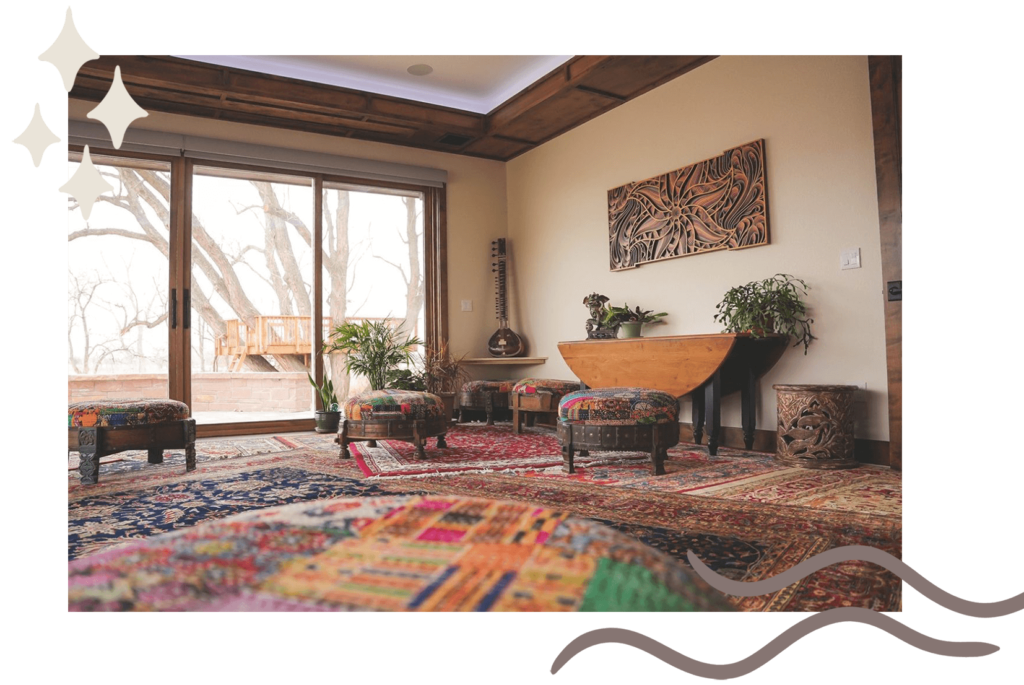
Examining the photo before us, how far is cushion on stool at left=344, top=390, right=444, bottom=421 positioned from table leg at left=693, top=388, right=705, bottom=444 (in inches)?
60.9

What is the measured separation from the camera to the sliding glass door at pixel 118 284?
206 inches

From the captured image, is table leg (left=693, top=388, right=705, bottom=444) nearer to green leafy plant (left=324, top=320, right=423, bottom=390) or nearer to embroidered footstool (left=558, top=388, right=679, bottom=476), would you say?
embroidered footstool (left=558, top=388, right=679, bottom=476)

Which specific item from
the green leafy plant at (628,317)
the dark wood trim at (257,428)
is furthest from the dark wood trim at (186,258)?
the green leafy plant at (628,317)

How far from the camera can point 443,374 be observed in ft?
17.8

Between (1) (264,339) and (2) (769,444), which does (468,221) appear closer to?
(1) (264,339)

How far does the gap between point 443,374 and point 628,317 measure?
1.87 metres

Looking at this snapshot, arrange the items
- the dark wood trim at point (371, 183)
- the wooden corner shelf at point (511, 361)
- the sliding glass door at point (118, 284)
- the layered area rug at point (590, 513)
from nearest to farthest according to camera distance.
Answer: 1. the layered area rug at point (590, 513)
2. the sliding glass door at point (118, 284)
3. the dark wood trim at point (371, 183)
4. the wooden corner shelf at point (511, 361)

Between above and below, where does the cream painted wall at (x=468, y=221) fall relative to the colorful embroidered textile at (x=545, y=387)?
above

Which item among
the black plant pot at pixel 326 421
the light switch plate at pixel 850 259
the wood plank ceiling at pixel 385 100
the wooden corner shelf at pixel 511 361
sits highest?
the wood plank ceiling at pixel 385 100
